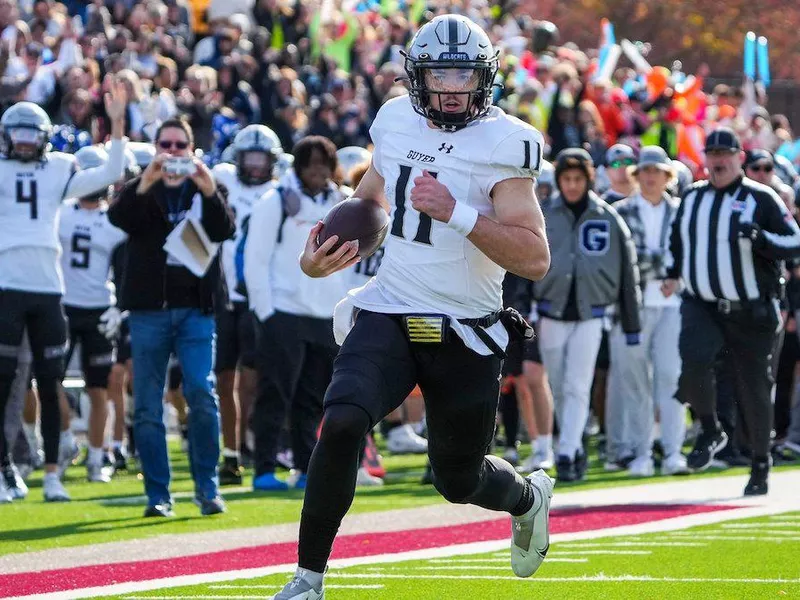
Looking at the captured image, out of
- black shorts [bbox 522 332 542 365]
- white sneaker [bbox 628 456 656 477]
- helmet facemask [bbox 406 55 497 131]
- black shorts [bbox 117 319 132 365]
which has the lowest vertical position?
white sneaker [bbox 628 456 656 477]

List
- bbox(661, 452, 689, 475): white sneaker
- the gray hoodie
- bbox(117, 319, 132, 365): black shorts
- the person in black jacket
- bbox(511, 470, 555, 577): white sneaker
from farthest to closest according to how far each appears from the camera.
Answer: bbox(117, 319, 132, 365): black shorts < bbox(661, 452, 689, 475): white sneaker < the gray hoodie < the person in black jacket < bbox(511, 470, 555, 577): white sneaker

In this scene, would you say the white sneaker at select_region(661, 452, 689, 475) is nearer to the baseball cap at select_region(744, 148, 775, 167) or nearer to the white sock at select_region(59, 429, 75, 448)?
the baseball cap at select_region(744, 148, 775, 167)

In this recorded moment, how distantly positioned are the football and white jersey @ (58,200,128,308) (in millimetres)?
6128

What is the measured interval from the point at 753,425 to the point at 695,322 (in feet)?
2.17

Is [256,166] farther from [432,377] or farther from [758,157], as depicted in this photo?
[432,377]

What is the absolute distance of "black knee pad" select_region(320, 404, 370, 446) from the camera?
18.2ft

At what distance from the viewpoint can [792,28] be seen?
130 feet

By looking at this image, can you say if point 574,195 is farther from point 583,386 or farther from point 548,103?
point 548,103

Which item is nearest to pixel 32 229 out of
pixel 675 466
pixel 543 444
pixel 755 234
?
pixel 543 444

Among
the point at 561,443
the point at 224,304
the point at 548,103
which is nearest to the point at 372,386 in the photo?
the point at 224,304

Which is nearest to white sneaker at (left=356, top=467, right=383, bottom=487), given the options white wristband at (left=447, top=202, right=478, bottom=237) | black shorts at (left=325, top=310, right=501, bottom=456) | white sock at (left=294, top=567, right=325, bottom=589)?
black shorts at (left=325, top=310, right=501, bottom=456)

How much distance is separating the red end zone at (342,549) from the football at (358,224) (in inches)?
67.0

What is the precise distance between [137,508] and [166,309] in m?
1.26

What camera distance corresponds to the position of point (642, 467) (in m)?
11.9
